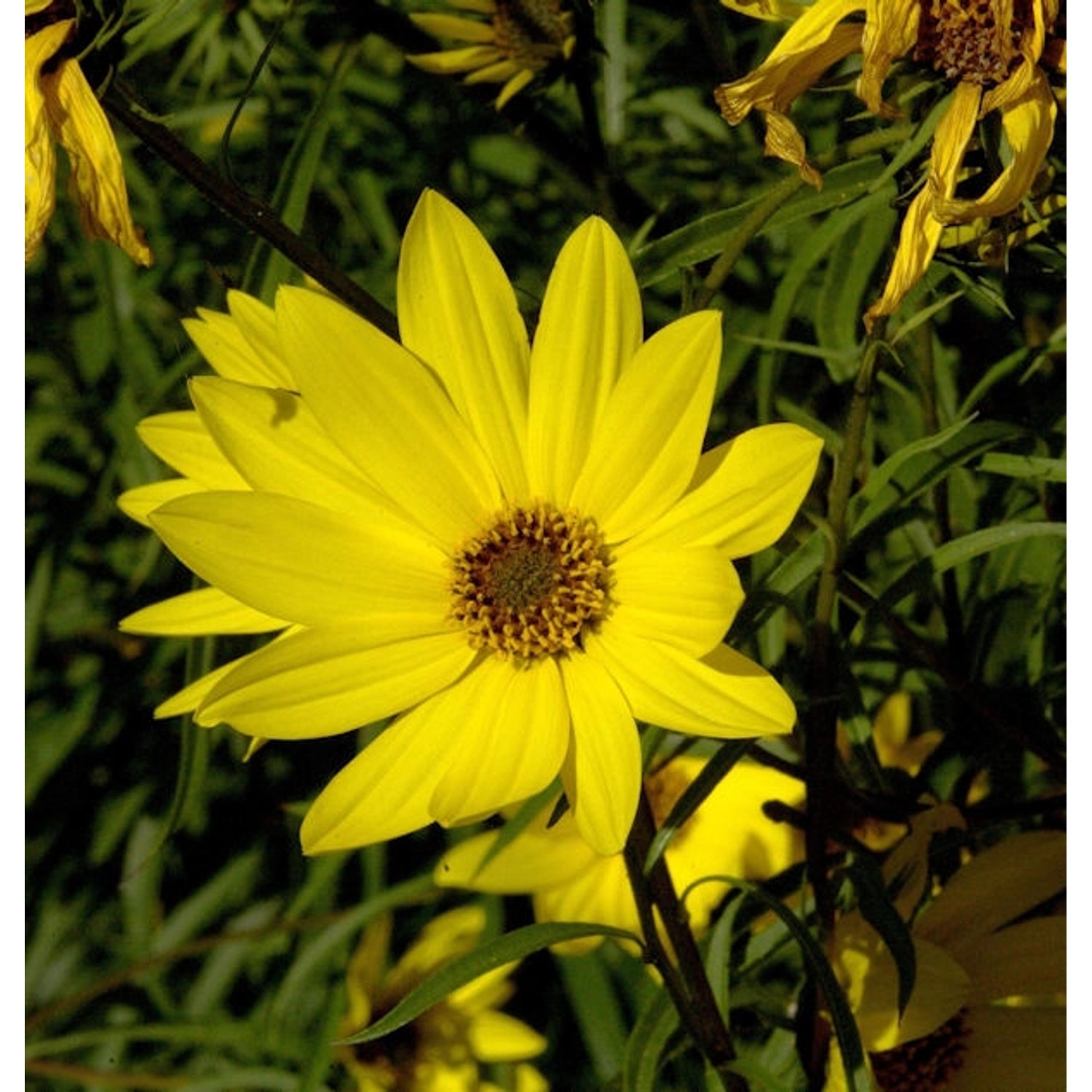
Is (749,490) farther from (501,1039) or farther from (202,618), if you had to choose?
(501,1039)

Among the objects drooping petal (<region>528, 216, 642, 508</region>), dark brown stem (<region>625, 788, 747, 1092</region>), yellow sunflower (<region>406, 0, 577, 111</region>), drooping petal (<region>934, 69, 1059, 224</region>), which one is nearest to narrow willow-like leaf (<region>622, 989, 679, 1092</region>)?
dark brown stem (<region>625, 788, 747, 1092</region>)

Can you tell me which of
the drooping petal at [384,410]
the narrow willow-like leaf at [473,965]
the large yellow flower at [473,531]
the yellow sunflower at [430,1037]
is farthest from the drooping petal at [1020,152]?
the yellow sunflower at [430,1037]

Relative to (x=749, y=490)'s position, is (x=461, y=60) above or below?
above

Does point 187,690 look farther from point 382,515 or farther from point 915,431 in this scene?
point 915,431

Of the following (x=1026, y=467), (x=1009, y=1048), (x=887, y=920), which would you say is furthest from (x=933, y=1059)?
(x=1026, y=467)

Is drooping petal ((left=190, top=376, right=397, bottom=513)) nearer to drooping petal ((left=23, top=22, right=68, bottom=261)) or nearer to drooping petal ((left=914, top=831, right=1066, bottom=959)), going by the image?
drooping petal ((left=23, top=22, right=68, bottom=261))
